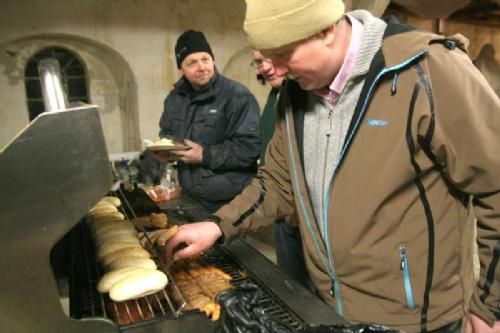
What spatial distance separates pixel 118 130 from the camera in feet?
17.9

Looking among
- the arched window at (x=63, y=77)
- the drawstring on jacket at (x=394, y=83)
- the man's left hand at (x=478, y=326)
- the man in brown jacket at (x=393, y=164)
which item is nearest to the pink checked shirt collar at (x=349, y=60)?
the man in brown jacket at (x=393, y=164)

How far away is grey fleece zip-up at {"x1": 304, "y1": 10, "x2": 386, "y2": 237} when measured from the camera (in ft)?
3.68

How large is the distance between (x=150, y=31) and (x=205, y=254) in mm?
4036

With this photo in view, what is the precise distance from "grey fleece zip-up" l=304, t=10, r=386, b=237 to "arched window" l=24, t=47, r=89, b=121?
426cm

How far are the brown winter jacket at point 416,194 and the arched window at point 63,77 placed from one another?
14.6 ft

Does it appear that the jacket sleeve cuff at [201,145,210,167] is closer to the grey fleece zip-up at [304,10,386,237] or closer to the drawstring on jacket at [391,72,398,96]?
the grey fleece zip-up at [304,10,386,237]

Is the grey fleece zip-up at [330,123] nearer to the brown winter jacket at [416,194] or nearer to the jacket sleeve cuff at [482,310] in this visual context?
the brown winter jacket at [416,194]

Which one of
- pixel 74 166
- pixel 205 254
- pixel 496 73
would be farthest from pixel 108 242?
pixel 496 73

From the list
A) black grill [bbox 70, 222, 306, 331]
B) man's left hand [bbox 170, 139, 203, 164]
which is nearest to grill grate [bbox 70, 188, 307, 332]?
black grill [bbox 70, 222, 306, 331]

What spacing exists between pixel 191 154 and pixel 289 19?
5.15 ft

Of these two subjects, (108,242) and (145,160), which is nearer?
(108,242)

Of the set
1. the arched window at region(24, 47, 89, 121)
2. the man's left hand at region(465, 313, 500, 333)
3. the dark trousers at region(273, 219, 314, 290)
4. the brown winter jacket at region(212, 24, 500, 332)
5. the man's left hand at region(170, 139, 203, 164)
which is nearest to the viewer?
the brown winter jacket at region(212, 24, 500, 332)

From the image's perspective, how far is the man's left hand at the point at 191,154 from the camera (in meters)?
2.51

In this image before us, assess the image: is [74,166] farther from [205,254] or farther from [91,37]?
[91,37]
